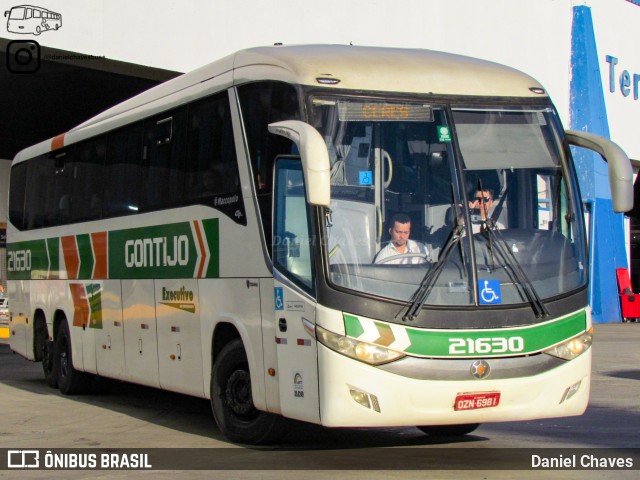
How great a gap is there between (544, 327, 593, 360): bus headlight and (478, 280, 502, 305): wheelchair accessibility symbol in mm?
584

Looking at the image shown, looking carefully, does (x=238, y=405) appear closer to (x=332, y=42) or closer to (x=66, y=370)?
(x=66, y=370)

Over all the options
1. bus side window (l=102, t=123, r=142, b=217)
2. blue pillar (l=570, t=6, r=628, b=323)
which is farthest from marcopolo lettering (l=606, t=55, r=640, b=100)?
bus side window (l=102, t=123, r=142, b=217)

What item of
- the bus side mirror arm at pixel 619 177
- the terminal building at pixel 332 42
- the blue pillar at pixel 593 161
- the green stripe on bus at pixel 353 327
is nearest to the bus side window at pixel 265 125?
the green stripe on bus at pixel 353 327

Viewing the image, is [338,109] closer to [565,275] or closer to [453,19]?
[565,275]

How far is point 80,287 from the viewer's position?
14453 mm

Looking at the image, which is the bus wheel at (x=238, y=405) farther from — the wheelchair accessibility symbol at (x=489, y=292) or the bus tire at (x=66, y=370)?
the bus tire at (x=66, y=370)

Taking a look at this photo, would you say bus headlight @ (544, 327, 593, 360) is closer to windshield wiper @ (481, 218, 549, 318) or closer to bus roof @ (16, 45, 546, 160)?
windshield wiper @ (481, 218, 549, 318)

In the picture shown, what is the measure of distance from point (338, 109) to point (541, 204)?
71.0 inches

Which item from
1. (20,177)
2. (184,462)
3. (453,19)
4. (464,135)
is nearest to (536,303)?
(464,135)

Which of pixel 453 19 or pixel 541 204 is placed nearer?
pixel 541 204

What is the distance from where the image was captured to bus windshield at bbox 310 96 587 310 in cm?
852

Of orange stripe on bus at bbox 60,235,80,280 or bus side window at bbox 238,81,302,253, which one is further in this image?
orange stripe on bus at bbox 60,235,80,280

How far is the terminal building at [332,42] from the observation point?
21406 millimetres

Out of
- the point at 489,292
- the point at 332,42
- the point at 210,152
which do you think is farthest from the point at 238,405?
the point at 332,42
